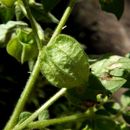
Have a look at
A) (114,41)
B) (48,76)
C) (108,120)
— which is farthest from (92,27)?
(48,76)

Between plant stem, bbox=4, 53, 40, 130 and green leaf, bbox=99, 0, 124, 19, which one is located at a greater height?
green leaf, bbox=99, 0, 124, 19

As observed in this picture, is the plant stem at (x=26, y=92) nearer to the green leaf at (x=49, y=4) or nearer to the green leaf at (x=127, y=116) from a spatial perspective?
the green leaf at (x=49, y=4)

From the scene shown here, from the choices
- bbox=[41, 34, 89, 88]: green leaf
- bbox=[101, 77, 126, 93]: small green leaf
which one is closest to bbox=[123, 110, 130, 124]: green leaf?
bbox=[101, 77, 126, 93]: small green leaf

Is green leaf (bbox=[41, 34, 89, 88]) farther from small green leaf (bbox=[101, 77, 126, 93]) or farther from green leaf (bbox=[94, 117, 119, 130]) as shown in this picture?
green leaf (bbox=[94, 117, 119, 130])

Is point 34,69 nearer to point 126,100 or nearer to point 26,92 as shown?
point 26,92

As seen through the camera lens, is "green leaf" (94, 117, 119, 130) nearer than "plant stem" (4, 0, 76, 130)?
No

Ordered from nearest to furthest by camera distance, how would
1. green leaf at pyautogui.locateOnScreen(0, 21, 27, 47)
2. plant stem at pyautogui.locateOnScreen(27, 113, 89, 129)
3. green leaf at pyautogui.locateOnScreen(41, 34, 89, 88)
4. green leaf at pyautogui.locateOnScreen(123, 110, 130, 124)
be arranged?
green leaf at pyautogui.locateOnScreen(41, 34, 89, 88) → plant stem at pyautogui.locateOnScreen(27, 113, 89, 129) → green leaf at pyautogui.locateOnScreen(0, 21, 27, 47) → green leaf at pyautogui.locateOnScreen(123, 110, 130, 124)

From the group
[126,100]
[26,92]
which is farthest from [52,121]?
[126,100]
